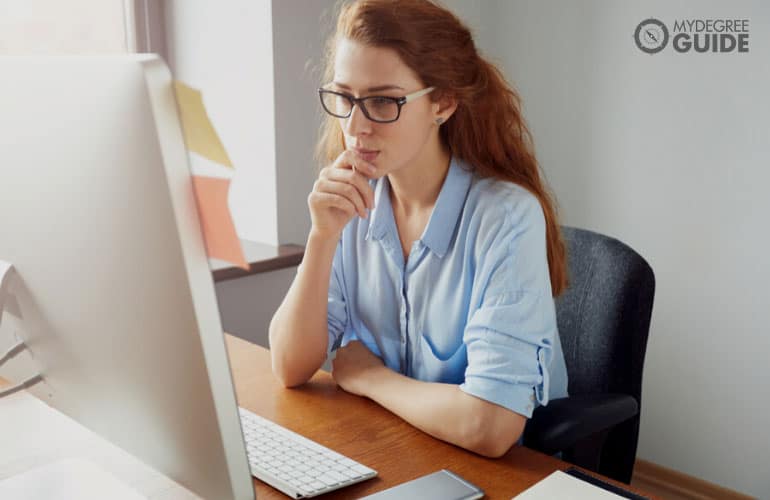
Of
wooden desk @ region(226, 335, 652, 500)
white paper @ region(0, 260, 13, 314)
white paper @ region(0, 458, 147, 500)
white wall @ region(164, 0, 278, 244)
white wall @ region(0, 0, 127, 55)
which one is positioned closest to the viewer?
white paper @ region(0, 260, 13, 314)

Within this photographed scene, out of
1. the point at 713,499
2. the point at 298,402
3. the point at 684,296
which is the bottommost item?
the point at 713,499

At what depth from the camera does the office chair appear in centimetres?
127

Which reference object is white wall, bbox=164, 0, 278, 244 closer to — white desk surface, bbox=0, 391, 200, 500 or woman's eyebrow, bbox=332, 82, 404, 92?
woman's eyebrow, bbox=332, 82, 404, 92

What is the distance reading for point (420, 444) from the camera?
3.47 feet

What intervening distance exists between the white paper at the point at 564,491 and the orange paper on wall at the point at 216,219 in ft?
1.67

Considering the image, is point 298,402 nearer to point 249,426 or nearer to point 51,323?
point 249,426

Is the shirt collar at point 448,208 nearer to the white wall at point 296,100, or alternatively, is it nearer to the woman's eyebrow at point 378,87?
the woman's eyebrow at point 378,87

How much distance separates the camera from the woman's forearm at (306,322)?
1254mm

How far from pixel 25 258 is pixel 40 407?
0.52m

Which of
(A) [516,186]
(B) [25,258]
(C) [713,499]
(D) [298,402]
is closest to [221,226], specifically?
(B) [25,258]

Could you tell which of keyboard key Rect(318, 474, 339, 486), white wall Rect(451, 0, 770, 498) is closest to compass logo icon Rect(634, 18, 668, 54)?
white wall Rect(451, 0, 770, 498)

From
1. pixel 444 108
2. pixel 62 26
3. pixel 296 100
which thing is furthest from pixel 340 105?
pixel 62 26

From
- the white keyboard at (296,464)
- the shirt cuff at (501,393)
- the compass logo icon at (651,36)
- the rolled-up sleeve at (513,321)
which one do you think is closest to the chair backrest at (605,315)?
the rolled-up sleeve at (513,321)

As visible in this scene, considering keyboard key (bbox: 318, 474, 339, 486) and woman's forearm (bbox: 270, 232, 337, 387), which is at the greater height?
woman's forearm (bbox: 270, 232, 337, 387)
